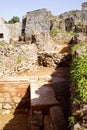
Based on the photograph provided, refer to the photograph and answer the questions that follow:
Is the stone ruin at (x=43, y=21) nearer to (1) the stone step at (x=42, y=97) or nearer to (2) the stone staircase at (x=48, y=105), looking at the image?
(2) the stone staircase at (x=48, y=105)

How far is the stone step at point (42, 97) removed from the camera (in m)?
6.38

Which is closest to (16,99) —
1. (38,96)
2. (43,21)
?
(38,96)

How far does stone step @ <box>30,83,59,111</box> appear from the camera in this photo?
6.38m

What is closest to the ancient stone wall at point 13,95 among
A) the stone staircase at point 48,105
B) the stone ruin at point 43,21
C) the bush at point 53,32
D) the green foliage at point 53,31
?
the stone staircase at point 48,105

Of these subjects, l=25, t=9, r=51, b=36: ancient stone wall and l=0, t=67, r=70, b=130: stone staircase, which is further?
l=25, t=9, r=51, b=36: ancient stone wall

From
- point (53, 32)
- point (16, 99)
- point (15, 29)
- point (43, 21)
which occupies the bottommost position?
point (16, 99)

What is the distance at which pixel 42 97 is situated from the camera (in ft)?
22.8

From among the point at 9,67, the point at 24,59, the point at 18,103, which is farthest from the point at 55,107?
the point at 24,59

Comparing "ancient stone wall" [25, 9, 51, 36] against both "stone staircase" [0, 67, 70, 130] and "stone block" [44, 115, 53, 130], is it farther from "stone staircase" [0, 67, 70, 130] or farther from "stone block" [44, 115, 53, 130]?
"stone block" [44, 115, 53, 130]

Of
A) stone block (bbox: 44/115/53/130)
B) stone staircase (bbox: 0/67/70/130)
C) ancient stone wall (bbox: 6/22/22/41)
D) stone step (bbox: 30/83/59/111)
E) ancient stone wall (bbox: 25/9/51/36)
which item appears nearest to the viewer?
stone block (bbox: 44/115/53/130)

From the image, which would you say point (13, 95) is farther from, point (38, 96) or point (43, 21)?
point (43, 21)

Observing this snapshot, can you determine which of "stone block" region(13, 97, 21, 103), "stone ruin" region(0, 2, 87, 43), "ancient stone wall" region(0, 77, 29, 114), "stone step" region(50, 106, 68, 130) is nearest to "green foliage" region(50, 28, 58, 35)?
"stone ruin" region(0, 2, 87, 43)

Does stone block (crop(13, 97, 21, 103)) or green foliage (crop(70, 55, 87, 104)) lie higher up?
green foliage (crop(70, 55, 87, 104))

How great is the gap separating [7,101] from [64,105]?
7.16 ft
